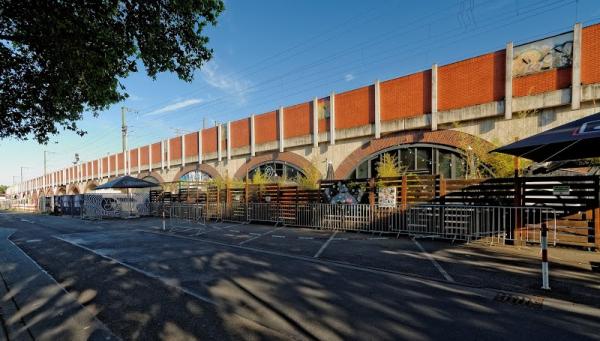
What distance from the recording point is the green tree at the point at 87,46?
5.99 m

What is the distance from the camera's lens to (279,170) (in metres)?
26.0

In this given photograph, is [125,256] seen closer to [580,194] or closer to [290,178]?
[580,194]

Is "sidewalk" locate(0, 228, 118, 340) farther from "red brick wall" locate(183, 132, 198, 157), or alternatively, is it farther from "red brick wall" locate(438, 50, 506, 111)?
"red brick wall" locate(183, 132, 198, 157)

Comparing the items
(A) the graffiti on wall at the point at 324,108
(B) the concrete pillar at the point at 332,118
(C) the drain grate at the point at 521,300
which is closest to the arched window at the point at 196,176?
(A) the graffiti on wall at the point at 324,108

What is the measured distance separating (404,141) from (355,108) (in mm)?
4225

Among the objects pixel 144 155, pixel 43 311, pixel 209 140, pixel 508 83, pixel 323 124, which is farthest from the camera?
pixel 144 155

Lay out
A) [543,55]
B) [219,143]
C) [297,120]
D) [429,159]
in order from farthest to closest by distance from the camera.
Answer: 1. [219,143]
2. [297,120]
3. [429,159]
4. [543,55]

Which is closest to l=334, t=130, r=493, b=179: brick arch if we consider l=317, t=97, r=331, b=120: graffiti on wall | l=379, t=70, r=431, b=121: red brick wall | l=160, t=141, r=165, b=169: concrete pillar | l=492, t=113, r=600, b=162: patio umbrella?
l=379, t=70, r=431, b=121: red brick wall

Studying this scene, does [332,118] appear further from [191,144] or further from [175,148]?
[175,148]

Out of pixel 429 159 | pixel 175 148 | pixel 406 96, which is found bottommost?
pixel 429 159

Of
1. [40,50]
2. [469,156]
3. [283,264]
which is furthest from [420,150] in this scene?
[40,50]

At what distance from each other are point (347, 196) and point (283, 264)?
25.2ft

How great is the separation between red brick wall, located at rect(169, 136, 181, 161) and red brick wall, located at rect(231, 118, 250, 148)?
960cm

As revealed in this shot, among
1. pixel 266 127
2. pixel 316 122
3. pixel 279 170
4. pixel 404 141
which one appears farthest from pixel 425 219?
pixel 266 127
